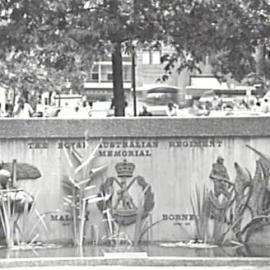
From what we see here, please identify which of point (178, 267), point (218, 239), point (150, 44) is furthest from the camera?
point (150, 44)

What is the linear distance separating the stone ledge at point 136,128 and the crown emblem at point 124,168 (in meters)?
0.38

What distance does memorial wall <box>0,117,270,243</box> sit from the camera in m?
10.6

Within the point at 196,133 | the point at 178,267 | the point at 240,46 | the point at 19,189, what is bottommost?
the point at 178,267

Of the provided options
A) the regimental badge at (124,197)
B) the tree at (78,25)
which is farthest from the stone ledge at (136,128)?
the tree at (78,25)

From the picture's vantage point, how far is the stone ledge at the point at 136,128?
10.7 m

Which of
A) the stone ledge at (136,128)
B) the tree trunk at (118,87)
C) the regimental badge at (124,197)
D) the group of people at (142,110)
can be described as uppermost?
the group of people at (142,110)

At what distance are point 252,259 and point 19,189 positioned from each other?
3.34 metres

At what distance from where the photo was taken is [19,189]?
34.8ft

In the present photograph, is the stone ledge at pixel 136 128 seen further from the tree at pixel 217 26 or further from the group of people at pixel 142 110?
the group of people at pixel 142 110

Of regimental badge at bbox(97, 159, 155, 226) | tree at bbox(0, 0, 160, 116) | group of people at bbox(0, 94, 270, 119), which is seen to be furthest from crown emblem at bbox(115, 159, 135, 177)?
group of people at bbox(0, 94, 270, 119)

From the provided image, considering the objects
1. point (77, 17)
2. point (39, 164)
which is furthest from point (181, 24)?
point (39, 164)

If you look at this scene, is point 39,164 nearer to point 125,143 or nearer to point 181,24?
point 125,143

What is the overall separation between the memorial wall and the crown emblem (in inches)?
0.5

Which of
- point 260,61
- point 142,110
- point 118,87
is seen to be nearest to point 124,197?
point 118,87
